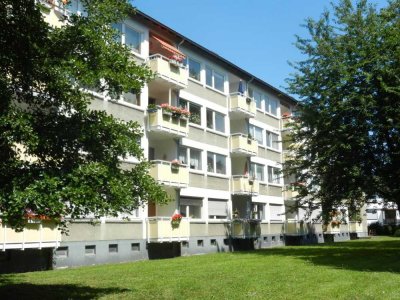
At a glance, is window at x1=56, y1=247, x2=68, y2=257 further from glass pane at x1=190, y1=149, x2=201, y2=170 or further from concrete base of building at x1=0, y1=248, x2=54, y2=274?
glass pane at x1=190, y1=149, x2=201, y2=170

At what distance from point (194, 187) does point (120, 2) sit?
68.6 ft

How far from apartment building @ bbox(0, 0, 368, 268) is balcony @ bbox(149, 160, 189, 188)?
0.18 ft

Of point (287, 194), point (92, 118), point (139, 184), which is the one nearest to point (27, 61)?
point (92, 118)

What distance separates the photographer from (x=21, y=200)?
31.3 feet

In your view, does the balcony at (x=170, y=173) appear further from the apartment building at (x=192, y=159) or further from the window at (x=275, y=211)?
the window at (x=275, y=211)

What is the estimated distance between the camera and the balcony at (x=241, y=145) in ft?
121

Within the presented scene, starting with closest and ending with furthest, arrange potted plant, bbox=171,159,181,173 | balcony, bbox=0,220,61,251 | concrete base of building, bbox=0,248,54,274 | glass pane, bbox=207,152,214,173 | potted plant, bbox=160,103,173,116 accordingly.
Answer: balcony, bbox=0,220,61,251
concrete base of building, bbox=0,248,54,274
potted plant, bbox=171,159,181,173
potted plant, bbox=160,103,173,116
glass pane, bbox=207,152,214,173

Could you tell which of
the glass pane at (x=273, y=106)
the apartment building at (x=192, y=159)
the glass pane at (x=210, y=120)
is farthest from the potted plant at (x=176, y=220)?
the glass pane at (x=273, y=106)

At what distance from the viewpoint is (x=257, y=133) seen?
141 ft

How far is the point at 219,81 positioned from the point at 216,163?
6138 mm

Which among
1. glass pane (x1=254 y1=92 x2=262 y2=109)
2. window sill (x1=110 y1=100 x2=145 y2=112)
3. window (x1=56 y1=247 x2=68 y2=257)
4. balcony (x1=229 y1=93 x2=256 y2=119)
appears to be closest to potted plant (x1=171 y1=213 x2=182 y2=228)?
window sill (x1=110 y1=100 x2=145 y2=112)

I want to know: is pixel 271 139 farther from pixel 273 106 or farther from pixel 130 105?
pixel 130 105

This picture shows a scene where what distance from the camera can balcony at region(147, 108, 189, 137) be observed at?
2794 centimetres

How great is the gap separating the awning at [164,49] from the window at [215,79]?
4.57m
